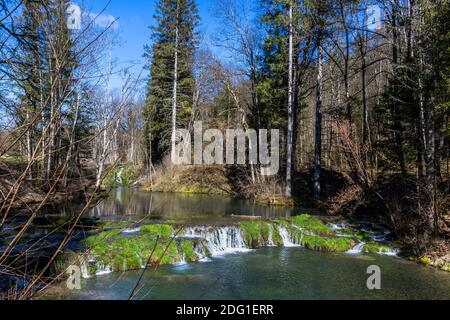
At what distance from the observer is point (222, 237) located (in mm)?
12750

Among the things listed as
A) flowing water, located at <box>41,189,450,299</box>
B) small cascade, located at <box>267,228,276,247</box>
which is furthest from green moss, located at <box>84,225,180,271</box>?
small cascade, located at <box>267,228,276,247</box>

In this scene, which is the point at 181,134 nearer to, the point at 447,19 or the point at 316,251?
the point at 316,251

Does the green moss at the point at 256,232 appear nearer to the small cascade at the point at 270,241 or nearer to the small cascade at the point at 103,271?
the small cascade at the point at 270,241

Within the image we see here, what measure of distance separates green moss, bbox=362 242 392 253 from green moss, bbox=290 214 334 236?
4.78 feet

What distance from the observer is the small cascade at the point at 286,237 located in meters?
13.0

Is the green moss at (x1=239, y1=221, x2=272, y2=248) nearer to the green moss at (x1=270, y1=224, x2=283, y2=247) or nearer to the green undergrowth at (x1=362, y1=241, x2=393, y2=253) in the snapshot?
the green moss at (x1=270, y1=224, x2=283, y2=247)

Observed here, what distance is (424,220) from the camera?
434 inches

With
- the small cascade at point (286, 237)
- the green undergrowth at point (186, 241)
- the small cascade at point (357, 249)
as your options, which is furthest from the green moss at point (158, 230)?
the small cascade at point (357, 249)

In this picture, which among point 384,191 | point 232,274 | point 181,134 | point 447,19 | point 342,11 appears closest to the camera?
point 232,274

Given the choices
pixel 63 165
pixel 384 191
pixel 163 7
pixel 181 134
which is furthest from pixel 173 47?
pixel 63 165

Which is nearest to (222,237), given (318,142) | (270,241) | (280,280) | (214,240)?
(214,240)

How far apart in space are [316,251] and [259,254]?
6.38 ft

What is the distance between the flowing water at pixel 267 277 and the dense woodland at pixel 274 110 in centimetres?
195

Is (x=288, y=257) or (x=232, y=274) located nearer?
(x=232, y=274)
